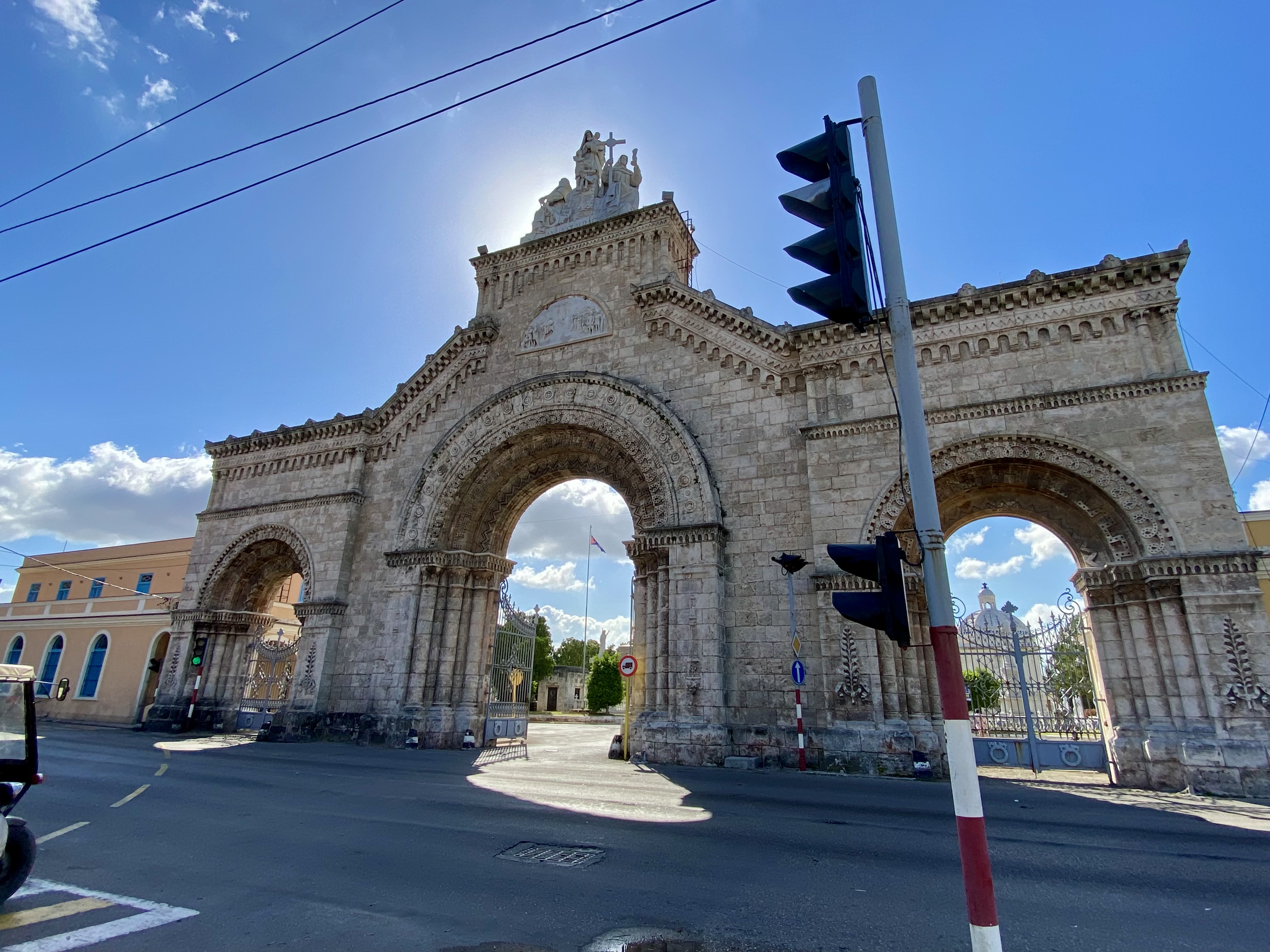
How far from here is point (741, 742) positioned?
14.1 metres

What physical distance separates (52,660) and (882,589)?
38708 millimetres

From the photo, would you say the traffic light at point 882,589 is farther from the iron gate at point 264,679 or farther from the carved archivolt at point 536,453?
the iron gate at point 264,679

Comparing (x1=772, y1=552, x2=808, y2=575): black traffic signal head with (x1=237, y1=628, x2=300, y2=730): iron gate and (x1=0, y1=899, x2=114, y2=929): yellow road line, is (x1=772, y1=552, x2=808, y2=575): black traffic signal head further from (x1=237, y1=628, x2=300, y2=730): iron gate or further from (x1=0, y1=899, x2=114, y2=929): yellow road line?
(x1=237, y1=628, x2=300, y2=730): iron gate

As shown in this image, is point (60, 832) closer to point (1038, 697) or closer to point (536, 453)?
point (536, 453)

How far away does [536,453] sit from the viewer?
19.8 metres

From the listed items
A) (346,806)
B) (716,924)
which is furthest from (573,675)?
(716,924)

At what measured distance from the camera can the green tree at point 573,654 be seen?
68.8 meters

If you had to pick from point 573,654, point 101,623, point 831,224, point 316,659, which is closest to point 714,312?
point 831,224

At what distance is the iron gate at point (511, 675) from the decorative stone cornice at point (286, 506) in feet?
18.0

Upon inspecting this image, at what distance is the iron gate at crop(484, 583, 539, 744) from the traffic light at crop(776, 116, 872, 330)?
17.7 m

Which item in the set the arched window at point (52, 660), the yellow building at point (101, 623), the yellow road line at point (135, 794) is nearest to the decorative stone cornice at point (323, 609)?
the yellow building at point (101, 623)

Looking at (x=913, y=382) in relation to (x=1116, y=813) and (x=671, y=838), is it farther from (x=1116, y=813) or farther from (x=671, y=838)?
(x=1116, y=813)

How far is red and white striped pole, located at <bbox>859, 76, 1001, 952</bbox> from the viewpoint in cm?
302

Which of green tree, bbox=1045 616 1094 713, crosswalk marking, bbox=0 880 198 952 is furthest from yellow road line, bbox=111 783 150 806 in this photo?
green tree, bbox=1045 616 1094 713
